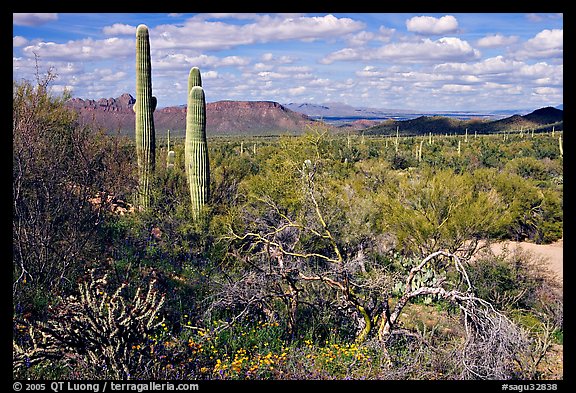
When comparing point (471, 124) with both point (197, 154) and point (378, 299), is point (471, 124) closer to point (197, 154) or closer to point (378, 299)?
point (197, 154)

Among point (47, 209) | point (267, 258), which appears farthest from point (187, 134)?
point (267, 258)

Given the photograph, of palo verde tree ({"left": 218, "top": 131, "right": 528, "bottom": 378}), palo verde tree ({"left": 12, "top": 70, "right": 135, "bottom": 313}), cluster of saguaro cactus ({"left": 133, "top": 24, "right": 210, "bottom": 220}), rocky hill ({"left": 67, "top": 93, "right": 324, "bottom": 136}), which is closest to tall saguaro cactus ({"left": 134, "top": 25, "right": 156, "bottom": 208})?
cluster of saguaro cactus ({"left": 133, "top": 24, "right": 210, "bottom": 220})

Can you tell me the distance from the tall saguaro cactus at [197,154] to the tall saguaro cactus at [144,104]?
1.37 m

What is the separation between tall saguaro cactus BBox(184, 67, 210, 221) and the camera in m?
13.2

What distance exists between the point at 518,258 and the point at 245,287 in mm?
7815

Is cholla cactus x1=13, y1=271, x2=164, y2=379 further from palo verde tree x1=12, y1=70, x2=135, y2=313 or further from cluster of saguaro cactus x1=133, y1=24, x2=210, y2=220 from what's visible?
cluster of saguaro cactus x1=133, y1=24, x2=210, y2=220

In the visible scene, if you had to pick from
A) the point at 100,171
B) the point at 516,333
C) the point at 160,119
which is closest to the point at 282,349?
the point at 516,333

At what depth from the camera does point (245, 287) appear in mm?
6906

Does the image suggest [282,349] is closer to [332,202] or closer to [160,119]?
[332,202]

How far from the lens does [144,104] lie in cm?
1468
